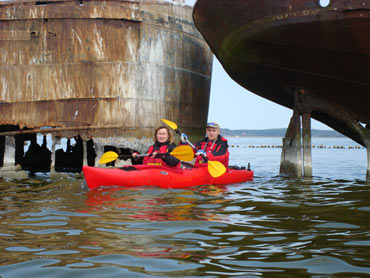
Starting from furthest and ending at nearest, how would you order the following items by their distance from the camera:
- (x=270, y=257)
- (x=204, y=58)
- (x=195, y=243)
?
(x=204, y=58), (x=195, y=243), (x=270, y=257)

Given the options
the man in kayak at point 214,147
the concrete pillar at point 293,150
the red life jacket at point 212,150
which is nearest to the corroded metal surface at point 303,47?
the concrete pillar at point 293,150

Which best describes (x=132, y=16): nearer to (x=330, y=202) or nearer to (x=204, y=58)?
(x=204, y=58)

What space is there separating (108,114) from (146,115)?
1.12 meters

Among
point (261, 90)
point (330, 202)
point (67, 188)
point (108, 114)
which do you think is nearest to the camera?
point (330, 202)

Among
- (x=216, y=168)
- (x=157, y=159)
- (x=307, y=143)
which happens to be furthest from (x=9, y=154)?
(x=307, y=143)

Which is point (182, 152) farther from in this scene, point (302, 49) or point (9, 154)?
point (9, 154)

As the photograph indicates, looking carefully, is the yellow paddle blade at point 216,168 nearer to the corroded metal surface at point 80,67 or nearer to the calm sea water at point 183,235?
the calm sea water at point 183,235

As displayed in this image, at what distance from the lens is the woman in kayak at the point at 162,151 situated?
953cm

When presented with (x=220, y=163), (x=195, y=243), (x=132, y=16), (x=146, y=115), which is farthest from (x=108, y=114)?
(x=195, y=243)

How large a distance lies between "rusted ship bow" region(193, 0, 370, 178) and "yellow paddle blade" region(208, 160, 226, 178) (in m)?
2.89

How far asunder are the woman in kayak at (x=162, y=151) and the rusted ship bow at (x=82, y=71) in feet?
10.5

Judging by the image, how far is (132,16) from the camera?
13070mm

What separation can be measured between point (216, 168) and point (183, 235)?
17.0ft

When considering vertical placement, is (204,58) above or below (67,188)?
above
